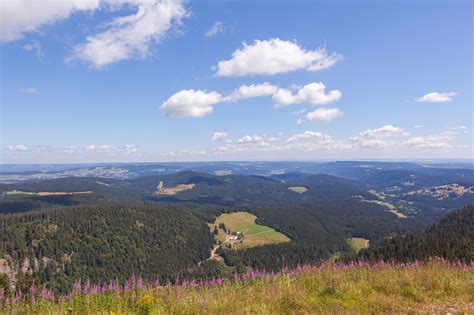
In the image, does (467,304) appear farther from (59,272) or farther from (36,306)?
(59,272)

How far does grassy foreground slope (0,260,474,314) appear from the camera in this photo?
816 cm

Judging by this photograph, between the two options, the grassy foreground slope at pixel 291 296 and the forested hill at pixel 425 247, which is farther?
the forested hill at pixel 425 247

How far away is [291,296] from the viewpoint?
363 inches

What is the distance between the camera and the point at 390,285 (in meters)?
10.3

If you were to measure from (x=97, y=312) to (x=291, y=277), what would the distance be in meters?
7.30

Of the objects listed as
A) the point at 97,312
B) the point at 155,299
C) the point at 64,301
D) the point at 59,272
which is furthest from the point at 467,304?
the point at 59,272

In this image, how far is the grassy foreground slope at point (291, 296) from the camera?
321 inches

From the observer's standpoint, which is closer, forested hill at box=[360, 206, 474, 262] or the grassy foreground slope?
the grassy foreground slope

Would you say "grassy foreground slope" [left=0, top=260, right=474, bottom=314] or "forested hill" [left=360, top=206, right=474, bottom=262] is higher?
"grassy foreground slope" [left=0, top=260, right=474, bottom=314]

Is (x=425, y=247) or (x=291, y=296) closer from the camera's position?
(x=291, y=296)

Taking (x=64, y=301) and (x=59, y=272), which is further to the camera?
(x=59, y=272)

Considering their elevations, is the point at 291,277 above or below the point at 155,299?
below

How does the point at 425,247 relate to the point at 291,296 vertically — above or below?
below

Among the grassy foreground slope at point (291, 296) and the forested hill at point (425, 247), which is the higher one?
the grassy foreground slope at point (291, 296)
